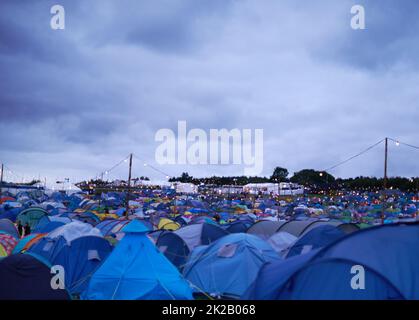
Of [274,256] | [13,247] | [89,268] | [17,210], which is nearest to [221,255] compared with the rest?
[274,256]

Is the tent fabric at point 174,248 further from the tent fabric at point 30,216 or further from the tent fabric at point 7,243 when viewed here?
the tent fabric at point 30,216

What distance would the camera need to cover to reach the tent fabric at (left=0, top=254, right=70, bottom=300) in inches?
285

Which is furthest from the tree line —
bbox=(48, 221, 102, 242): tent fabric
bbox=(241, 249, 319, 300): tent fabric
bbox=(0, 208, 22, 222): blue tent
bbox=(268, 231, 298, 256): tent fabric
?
bbox=(241, 249, 319, 300): tent fabric

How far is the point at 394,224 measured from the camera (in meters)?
6.76

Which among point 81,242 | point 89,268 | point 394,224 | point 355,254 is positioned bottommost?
point 89,268

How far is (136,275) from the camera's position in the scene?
30.9 feet


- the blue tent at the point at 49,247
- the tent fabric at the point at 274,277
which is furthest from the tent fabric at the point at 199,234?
the tent fabric at the point at 274,277

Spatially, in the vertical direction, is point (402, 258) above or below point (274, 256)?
above

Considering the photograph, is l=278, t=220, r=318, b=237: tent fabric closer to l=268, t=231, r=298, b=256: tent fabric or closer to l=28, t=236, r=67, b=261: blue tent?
l=268, t=231, r=298, b=256: tent fabric

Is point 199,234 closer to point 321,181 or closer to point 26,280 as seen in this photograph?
point 26,280

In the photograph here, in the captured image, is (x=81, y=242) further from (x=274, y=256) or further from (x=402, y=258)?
(x=402, y=258)

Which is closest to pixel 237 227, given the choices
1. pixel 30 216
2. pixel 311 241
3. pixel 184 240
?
pixel 184 240
